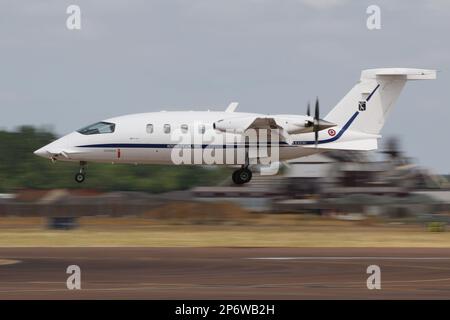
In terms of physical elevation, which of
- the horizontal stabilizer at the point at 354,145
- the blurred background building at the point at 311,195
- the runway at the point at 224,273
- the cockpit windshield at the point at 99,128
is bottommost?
the runway at the point at 224,273

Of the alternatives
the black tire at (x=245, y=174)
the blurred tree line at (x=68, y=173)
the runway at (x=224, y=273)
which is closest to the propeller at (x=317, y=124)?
the black tire at (x=245, y=174)

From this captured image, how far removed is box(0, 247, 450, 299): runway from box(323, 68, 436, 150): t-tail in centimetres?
896

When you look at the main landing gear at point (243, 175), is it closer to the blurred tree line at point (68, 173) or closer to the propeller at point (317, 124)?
the propeller at point (317, 124)

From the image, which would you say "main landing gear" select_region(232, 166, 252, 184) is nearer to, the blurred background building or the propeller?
the propeller

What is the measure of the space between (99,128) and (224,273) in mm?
17884

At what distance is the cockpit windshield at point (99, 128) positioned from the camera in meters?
47.5

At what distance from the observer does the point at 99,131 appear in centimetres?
4759

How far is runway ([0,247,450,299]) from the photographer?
27.0 meters

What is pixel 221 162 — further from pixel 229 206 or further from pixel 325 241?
pixel 229 206

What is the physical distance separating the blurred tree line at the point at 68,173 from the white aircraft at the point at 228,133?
6336cm

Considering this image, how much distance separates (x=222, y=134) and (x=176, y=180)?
8093 cm
